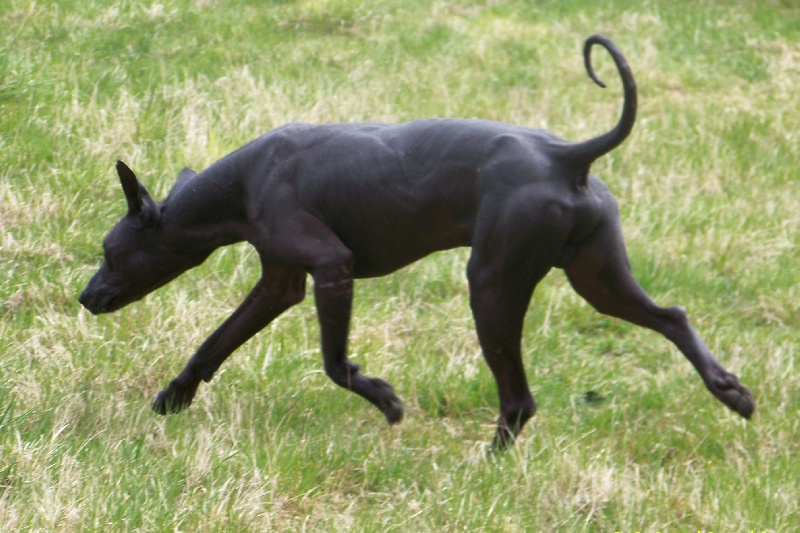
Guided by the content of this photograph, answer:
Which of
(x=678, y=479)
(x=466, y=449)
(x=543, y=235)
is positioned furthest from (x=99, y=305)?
(x=678, y=479)

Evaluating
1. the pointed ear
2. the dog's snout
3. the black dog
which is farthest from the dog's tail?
the dog's snout

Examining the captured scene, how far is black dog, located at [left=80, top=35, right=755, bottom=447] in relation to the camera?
418cm

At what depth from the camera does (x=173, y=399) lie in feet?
16.1

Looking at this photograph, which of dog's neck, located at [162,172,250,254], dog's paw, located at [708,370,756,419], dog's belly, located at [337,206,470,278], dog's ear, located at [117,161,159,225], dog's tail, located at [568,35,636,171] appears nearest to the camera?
dog's tail, located at [568,35,636,171]

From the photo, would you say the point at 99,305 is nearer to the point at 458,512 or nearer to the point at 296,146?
the point at 296,146

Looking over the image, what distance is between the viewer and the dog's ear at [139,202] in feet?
15.2

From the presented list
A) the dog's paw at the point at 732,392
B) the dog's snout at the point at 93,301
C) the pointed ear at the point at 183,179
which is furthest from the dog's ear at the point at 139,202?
the dog's paw at the point at 732,392

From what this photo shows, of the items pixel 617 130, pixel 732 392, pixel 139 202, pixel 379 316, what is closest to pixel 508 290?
pixel 617 130

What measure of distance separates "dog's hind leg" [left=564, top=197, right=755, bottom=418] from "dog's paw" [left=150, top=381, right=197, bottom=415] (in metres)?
1.70

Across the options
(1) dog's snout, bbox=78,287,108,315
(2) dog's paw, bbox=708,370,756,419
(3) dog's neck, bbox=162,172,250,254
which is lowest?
(1) dog's snout, bbox=78,287,108,315

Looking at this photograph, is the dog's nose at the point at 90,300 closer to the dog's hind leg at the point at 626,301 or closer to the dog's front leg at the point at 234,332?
the dog's front leg at the point at 234,332

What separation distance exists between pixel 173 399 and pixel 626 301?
1.94 metres

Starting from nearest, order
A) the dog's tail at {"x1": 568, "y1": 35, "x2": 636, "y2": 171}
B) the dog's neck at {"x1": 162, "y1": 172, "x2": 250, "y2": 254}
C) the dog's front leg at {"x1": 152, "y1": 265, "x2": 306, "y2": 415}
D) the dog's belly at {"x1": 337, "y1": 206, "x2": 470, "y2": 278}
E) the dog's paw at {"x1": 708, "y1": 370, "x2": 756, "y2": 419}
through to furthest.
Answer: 1. the dog's tail at {"x1": 568, "y1": 35, "x2": 636, "y2": 171}
2. the dog's paw at {"x1": 708, "y1": 370, "x2": 756, "y2": 419}
3. the dog's belly at {"x1": 337, "y1": 206, "x2": 470, "y2": 278}
4. the dog's neck at {"x1": 162, "y1": 172, "x2": 250, "y2": 254}
5. the dog's front leg at {"x1": 152, "y1": 265, "x2": 306, "y2": 415}

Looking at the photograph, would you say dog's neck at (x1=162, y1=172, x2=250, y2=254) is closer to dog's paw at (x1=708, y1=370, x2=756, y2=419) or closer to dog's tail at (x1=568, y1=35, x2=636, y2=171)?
dog's tail at (x1=568, y1=35, x2=636, y2=171)
